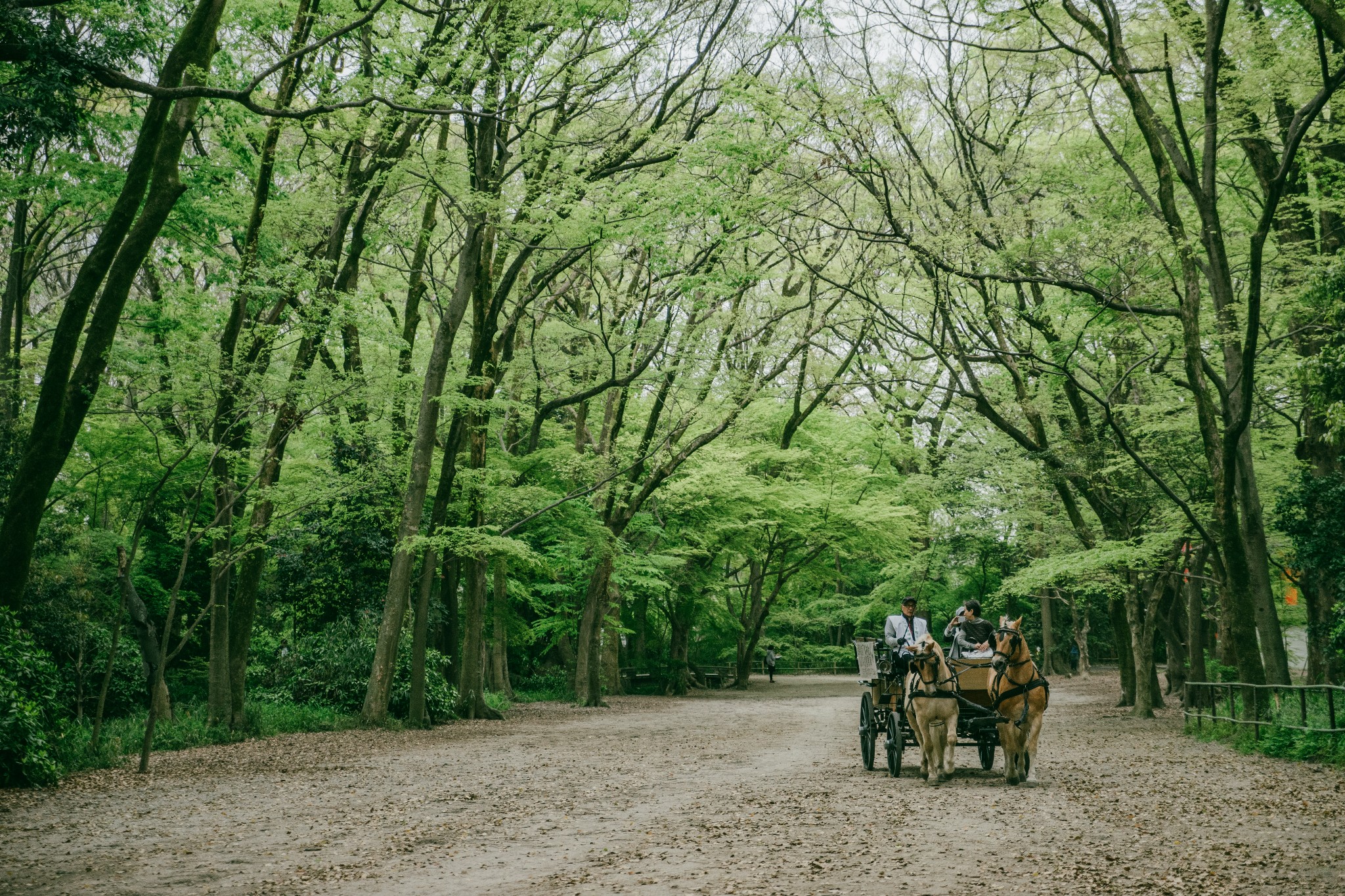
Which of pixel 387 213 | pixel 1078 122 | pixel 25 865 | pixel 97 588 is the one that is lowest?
pixel 25 865

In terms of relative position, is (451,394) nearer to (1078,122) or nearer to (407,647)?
(407,647)

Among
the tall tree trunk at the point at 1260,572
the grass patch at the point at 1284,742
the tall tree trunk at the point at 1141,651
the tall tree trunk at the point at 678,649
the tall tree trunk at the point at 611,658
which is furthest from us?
the tall tree trunk at the point at 678,649

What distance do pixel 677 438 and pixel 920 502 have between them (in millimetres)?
10596

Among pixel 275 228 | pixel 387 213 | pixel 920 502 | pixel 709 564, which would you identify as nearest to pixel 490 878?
pixel 275 228

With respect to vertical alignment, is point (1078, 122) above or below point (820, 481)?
above

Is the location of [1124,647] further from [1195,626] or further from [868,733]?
[868,733]

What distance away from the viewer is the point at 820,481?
103ft

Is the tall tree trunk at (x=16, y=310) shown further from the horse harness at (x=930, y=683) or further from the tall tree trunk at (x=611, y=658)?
the tall tree trunk at (x=611, y=658)

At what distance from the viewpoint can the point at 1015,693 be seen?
954 cm

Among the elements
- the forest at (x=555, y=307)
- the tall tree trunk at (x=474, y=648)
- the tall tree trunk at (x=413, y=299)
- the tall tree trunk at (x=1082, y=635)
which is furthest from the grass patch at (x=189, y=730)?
the tall tree trunk at (x=1082, y=635)

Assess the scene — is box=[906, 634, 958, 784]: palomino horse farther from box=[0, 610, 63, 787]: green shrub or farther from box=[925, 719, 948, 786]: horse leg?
box=[0, 610, 63, 787]: green shrub

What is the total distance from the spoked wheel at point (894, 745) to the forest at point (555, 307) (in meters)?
5.33

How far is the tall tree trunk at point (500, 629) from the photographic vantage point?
71.8 ft

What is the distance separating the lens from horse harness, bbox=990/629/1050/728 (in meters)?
9.51
